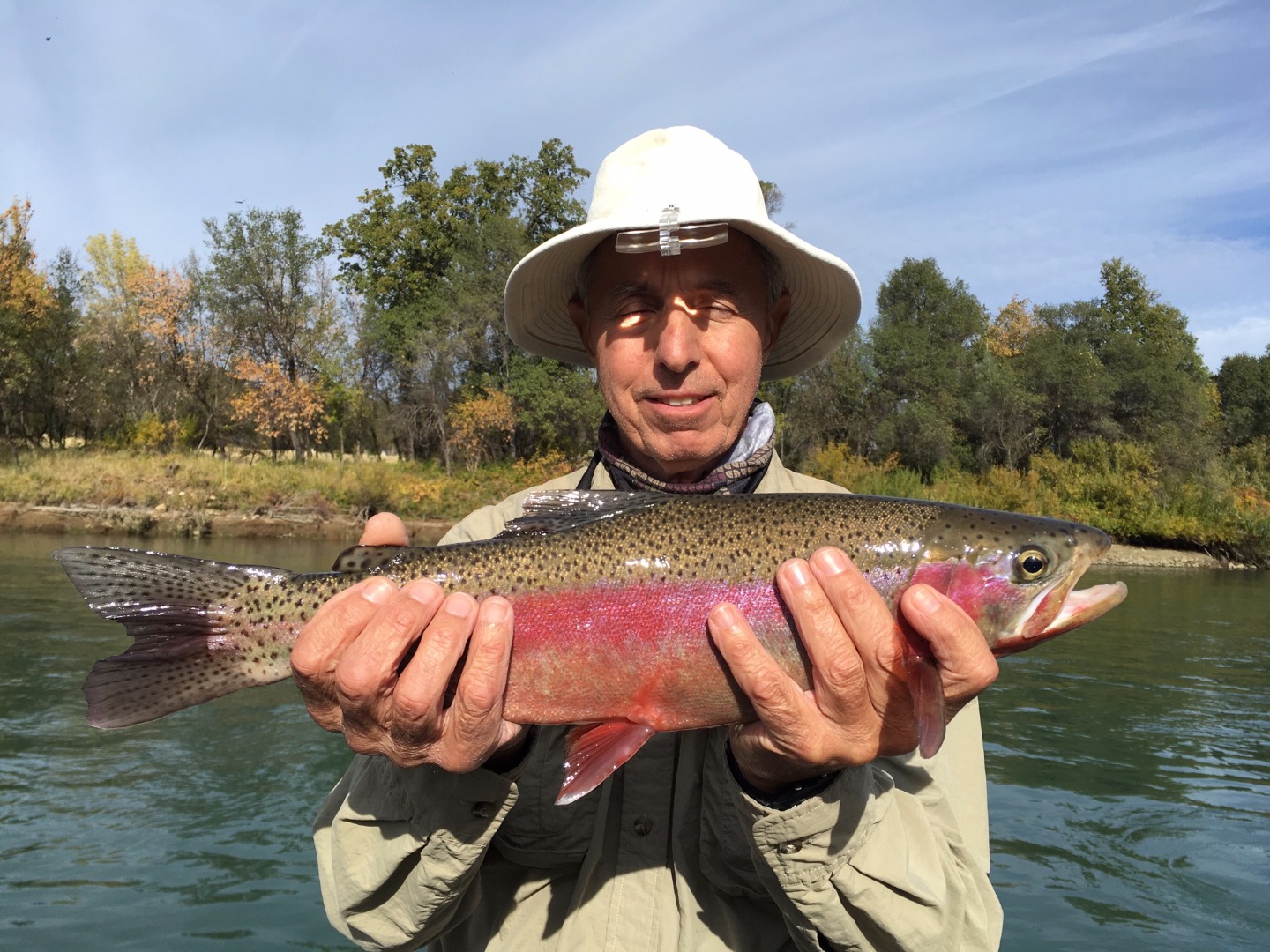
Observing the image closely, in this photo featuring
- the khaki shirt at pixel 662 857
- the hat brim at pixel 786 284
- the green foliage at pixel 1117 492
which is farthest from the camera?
the green foliage at pixel 1117 492

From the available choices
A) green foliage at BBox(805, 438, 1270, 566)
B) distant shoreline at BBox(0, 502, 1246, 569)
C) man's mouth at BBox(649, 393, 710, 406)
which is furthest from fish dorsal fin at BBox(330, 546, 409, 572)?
green foliage at BBox(805, 438, 1270, 566)

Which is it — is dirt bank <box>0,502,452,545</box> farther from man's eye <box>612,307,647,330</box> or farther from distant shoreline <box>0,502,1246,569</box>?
man's eye <box>612,307,647,330</box>

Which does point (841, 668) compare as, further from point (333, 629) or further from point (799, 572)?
point (333, 629)

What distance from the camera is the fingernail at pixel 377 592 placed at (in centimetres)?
242

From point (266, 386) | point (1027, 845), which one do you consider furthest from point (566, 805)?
point (266, 386)

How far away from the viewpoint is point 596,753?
244 cm

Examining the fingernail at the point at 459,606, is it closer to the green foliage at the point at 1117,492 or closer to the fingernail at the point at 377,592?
the fingernail at the point at 377,592

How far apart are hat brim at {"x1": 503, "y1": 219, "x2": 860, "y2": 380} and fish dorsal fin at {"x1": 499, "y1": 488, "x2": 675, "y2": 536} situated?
843mm

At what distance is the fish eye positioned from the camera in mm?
2699

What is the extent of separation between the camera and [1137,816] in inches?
346

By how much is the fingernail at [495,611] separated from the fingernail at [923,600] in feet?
3.31

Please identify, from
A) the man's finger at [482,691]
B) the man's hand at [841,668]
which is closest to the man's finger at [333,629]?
the man's finger at [482,691]

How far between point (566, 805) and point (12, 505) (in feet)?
109

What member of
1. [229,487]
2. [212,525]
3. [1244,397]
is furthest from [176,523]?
[1244,397]
